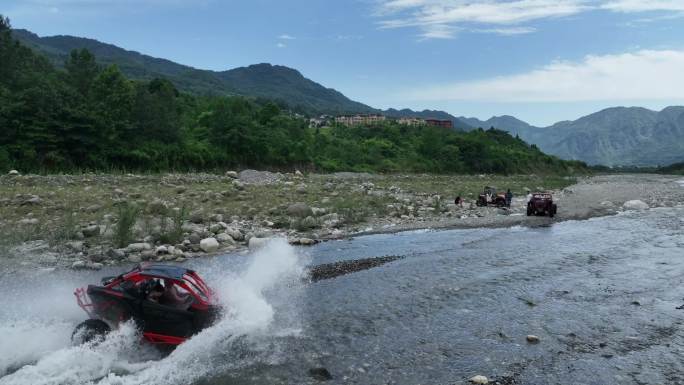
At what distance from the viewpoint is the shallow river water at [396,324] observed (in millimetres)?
10023

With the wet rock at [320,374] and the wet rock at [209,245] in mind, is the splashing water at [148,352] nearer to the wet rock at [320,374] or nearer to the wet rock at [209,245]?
the wet rock at [320,374]

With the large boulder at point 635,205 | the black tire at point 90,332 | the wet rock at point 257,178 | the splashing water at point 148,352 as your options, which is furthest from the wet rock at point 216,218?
the large boulder at point 635,205

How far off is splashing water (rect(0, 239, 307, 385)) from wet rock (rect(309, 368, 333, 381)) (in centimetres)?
102

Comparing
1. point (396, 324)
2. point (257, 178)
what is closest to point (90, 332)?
point (396, 324)

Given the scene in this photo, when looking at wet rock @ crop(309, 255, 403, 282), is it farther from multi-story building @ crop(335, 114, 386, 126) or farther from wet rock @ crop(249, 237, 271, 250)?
multi-story building @ crop(335, 114, 386, 126)

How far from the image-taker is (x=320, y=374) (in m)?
9.98

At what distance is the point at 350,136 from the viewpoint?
10600 cm

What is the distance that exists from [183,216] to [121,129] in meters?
31.2

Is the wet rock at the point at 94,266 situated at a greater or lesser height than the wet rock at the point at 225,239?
lesser

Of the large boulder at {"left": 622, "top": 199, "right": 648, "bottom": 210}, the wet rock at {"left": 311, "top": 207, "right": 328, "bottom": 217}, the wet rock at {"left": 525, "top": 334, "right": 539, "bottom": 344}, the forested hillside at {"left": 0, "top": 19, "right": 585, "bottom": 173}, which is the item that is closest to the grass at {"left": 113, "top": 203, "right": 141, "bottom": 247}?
the wet rock at {"left": 311, "top": 207, "right": 328, "bottom": 217}

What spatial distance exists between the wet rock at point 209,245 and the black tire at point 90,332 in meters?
9.46

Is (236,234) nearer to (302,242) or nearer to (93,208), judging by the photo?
(302,242)

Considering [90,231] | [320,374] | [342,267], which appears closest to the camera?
[320,374]

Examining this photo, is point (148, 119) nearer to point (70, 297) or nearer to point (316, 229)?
point (316, 229)
